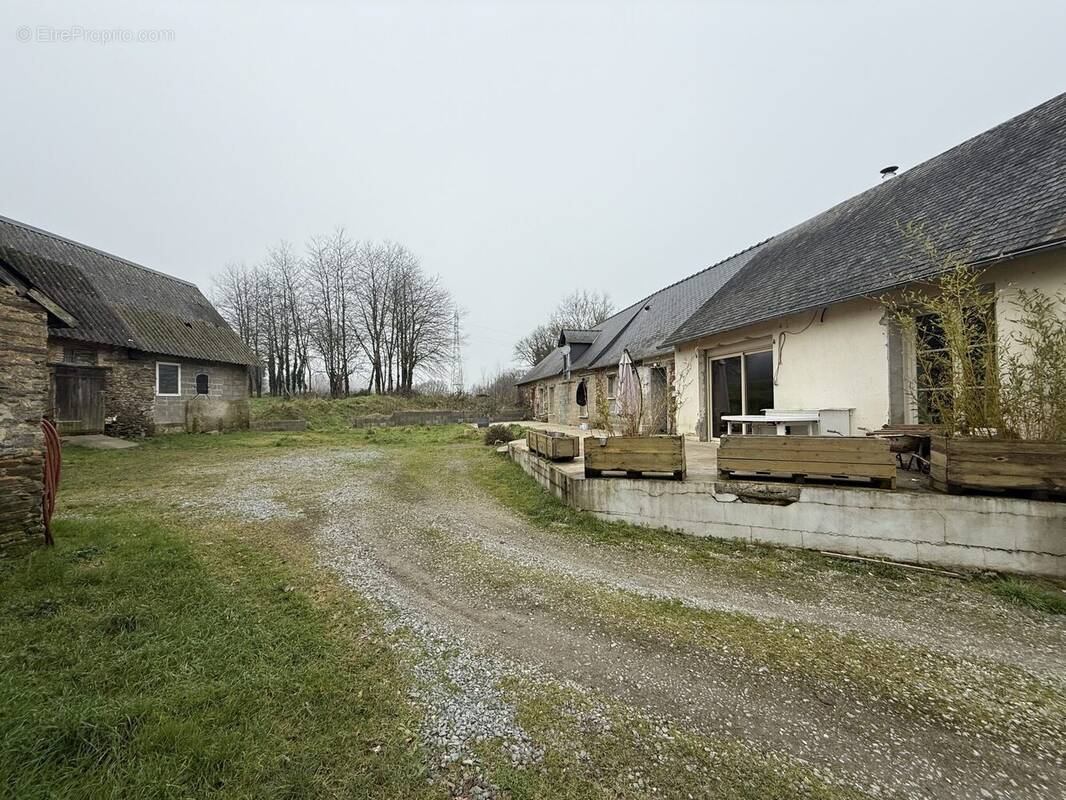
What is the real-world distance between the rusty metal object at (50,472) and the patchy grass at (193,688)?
0.53m

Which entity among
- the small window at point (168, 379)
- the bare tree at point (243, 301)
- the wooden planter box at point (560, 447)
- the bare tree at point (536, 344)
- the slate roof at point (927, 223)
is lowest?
the wooden planter box at point (560, 447)

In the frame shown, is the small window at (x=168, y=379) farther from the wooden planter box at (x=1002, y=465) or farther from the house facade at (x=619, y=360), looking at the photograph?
the wooden planter box at (x=1002, y=465)

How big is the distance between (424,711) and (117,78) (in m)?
12.9

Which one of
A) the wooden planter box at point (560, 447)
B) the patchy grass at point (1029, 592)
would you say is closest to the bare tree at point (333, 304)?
the wooden planter box at point (560, 447)

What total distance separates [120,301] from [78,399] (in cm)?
445

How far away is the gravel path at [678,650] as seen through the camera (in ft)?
6.15

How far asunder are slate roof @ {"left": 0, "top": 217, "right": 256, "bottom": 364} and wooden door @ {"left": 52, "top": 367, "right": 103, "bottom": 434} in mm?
1281

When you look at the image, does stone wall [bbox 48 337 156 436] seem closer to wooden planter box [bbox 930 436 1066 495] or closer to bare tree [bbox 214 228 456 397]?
bare tree [bbox 214 228 456 397]

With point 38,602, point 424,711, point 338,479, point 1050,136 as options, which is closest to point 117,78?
point 338,479

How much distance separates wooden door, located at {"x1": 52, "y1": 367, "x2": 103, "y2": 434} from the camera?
12977 mm

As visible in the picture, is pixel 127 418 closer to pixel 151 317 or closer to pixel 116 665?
pixel 151 317

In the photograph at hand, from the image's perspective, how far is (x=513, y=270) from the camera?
37.6 m

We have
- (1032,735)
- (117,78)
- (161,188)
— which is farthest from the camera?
(161,188)

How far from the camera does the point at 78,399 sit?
44.0ft
